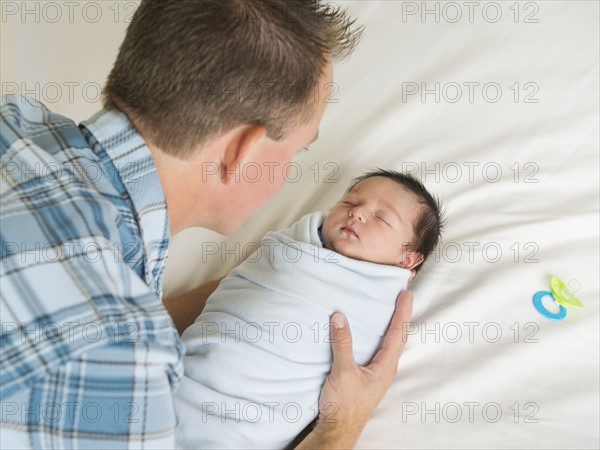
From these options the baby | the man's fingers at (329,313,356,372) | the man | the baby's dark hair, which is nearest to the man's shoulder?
the man

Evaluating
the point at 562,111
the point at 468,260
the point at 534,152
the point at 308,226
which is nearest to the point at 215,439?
the point at 308,226

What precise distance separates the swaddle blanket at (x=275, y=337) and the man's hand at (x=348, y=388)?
22mm

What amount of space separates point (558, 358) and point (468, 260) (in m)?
0.27

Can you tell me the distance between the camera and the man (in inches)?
31.8

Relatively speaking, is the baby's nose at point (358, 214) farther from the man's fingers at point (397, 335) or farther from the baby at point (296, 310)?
the man's fingers at point (397, 335)

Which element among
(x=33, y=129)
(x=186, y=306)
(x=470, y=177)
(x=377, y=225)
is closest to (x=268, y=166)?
(x=33, y=129)

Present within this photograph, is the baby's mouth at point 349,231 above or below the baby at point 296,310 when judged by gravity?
above

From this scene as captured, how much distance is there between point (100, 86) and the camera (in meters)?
1.86

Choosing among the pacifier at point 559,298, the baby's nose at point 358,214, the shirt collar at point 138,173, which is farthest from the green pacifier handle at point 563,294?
the shirt collar at point 138,173

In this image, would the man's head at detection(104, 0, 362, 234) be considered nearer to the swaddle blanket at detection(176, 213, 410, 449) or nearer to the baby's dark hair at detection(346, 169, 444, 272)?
the swaddle blanket at detection(176, 213, 410, 449)

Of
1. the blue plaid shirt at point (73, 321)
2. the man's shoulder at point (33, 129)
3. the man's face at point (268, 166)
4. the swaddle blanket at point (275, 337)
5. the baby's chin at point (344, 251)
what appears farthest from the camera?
the baby's chin at point (344, 251)

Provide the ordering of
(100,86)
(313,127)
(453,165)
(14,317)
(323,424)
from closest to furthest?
(14,317) → (313,127) → (323,424) → (453,165) → (100,86)

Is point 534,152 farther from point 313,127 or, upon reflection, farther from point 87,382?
point 87,382

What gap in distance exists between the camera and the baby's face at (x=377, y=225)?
4.74ft
